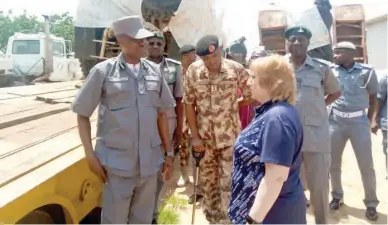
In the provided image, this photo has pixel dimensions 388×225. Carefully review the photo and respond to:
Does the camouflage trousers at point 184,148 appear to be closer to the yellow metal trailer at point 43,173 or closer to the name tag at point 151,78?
the yellow metal trailer at point 43,173

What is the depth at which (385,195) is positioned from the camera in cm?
439

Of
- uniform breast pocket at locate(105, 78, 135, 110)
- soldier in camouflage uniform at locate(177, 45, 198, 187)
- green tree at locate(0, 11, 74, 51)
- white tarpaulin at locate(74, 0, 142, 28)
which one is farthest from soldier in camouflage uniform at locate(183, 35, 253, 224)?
green tree at locate(0, 11, 74, 51)

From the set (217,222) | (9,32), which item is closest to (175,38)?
(217,222)

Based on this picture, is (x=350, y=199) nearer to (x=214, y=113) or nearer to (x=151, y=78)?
(x=214, y=113)

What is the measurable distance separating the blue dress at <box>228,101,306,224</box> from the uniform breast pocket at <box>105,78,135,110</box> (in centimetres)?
71

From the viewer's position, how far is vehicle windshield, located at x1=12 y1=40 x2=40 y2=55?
12.3 meters

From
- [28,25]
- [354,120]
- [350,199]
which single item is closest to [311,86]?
[354,120]

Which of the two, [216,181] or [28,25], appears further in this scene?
[28,25]

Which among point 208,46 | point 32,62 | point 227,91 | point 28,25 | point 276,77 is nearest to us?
point 276,77

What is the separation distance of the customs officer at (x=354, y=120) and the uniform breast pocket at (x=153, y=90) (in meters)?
2.15

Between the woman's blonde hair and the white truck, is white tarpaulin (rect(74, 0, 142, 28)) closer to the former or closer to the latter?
the woman's blonde hair

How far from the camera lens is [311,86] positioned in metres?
3.10

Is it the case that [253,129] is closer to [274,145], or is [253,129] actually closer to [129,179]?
[274,145]

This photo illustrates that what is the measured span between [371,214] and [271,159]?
2577 millimetres
